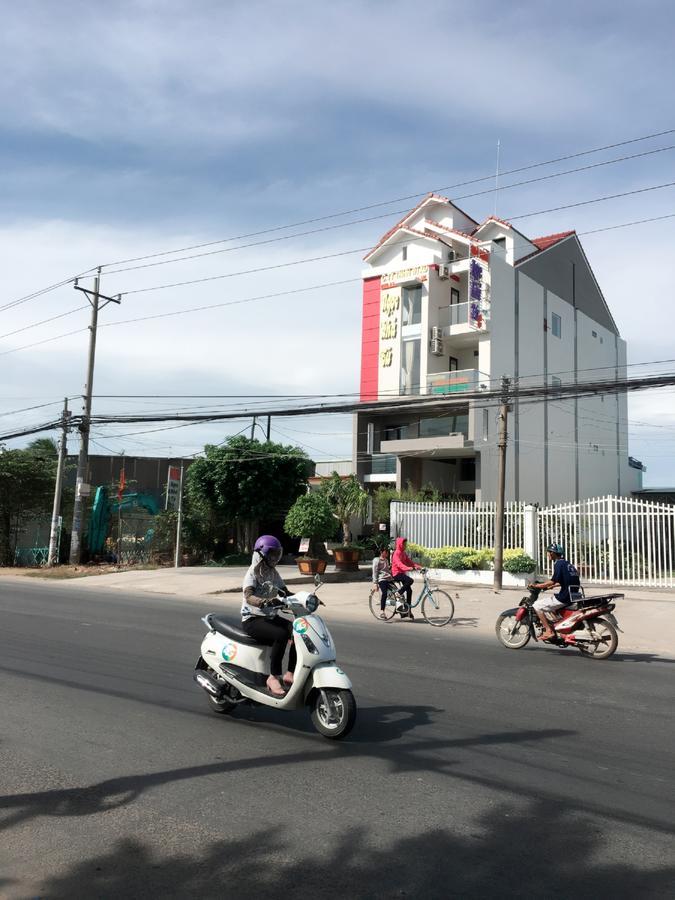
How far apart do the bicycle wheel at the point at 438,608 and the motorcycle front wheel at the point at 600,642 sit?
3641 millimetres

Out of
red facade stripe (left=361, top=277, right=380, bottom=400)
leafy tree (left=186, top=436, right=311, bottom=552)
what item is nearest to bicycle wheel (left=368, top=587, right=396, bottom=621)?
leafy tree (left=186, top=436, right=311, bottom=552)

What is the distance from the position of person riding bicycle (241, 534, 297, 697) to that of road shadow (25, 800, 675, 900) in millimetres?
2128

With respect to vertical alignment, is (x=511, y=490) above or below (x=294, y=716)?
above

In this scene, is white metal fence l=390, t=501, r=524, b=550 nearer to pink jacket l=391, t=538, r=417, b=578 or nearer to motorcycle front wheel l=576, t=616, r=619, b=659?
pink jacket l=391, t=538, r=417, b=578

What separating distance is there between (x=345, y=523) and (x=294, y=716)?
1997 centimetres

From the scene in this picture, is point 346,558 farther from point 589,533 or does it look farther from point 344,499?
point 589,533

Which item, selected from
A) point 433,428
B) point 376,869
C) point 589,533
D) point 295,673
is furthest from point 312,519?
point 376,869

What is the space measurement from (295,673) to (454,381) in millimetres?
26731

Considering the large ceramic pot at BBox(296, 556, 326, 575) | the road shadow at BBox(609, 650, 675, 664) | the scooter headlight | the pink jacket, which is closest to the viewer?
the scooter headlight

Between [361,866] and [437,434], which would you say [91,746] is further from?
[437,434]

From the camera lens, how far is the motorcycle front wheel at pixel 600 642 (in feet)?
34.7

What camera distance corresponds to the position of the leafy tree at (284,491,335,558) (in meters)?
24.8

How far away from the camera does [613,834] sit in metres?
4.14

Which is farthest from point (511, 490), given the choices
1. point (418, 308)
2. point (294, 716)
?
point (294, 716)
